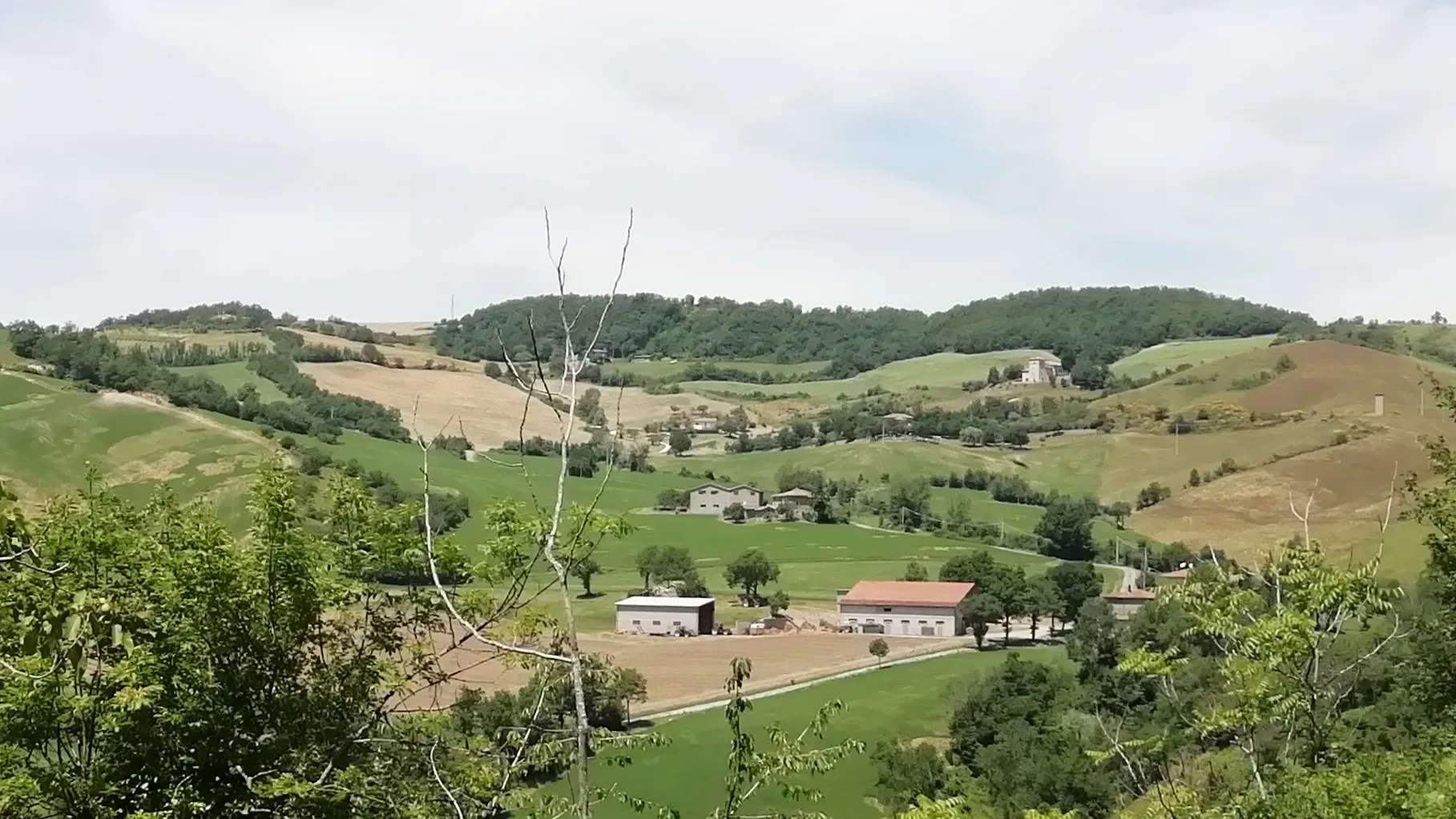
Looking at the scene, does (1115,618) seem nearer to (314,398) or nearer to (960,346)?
(314,398)

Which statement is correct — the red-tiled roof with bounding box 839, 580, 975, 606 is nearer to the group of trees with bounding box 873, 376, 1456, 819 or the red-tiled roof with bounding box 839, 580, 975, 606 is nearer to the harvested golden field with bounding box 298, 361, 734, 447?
the group of trees with bounding box 873, 376, 1456, 819

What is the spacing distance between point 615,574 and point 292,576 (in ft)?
229

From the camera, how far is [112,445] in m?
82.9

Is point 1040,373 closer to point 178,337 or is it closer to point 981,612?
point 981,612

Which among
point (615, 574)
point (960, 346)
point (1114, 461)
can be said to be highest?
point (960, 346)

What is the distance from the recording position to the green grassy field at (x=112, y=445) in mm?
73750

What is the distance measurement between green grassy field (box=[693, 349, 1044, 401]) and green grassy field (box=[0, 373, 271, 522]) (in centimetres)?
8899

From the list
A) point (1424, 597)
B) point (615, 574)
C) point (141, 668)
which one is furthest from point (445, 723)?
point (615, 574)

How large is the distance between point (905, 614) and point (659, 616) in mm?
13887

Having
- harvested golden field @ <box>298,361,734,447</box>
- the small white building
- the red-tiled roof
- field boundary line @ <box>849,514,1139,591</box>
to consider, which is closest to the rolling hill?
field boundary line @ <box>849,514,1139,591</box>

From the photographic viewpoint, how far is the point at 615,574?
79.1 metres

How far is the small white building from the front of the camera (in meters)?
64.4

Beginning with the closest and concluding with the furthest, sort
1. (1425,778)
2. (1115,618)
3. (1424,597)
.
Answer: (1425,778) → (1424,597) → (1115,618)

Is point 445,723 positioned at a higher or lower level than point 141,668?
lower
